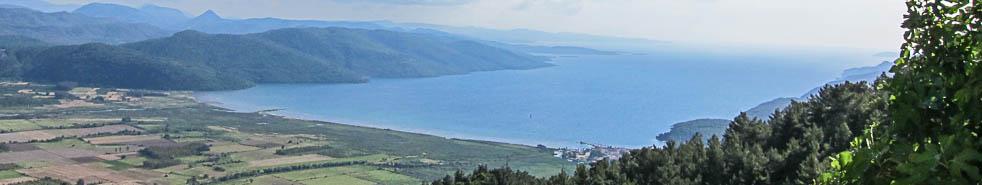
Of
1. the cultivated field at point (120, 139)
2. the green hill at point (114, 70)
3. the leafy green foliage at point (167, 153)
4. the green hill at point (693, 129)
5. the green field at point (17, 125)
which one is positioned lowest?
the leafy green foliage at point (167, 153)

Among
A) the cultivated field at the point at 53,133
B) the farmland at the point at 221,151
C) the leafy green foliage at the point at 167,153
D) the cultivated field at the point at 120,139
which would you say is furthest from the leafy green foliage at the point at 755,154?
the cultivated field at the point at 53,133

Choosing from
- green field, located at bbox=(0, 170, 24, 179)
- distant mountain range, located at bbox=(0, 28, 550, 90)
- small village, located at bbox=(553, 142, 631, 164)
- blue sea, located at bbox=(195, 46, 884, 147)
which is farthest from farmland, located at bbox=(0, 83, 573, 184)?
distant mountain range, located at bbox=(0, 28, 550, 90)

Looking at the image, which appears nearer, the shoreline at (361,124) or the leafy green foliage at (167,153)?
the leafy green foliage at (167,153)

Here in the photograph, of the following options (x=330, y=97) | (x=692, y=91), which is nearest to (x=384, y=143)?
(x=330, y=97)

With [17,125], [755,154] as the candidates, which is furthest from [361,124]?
[755,154]

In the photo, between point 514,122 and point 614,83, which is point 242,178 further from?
point 614,83

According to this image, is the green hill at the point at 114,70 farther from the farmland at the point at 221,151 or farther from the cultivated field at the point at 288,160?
the cultivated field at the point at 288,160

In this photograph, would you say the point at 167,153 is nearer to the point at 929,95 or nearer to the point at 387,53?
the point at 929,95
